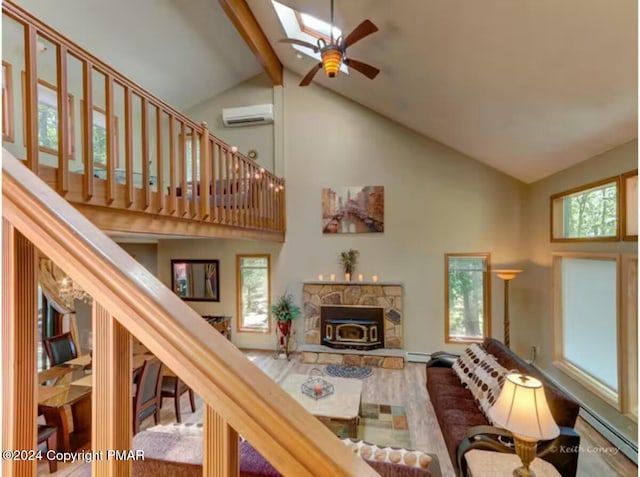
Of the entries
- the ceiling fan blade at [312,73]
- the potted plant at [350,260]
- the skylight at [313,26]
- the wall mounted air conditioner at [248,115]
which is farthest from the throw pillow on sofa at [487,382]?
the wall mounted air conditioner at [248,115]

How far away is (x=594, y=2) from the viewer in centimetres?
189

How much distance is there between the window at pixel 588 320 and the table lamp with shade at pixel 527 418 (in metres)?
2.02

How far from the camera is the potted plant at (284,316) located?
18.2 feet

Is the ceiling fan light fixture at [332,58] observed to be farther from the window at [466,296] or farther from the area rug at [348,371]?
the area rug at [348,371]

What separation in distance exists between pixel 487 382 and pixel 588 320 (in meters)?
1.84

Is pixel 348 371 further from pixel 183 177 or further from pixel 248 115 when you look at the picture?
pixel 248 115

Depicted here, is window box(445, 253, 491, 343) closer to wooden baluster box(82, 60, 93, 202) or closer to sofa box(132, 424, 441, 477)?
sofa box(132, 424, 441, 477)

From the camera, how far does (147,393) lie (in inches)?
118

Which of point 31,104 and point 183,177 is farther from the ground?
point 31,104

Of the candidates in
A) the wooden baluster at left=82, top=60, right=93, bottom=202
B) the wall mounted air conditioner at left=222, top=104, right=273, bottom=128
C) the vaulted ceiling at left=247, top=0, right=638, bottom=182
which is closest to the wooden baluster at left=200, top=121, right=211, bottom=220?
the wooden baluster at left=82, top=60, right=93, bottom=202

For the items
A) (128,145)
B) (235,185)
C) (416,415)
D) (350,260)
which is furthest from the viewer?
(350,260)

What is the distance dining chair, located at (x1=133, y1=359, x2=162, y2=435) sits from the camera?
274cm

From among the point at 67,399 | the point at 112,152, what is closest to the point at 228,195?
the point at 112,152

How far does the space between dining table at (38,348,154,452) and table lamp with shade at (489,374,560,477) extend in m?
2.60
